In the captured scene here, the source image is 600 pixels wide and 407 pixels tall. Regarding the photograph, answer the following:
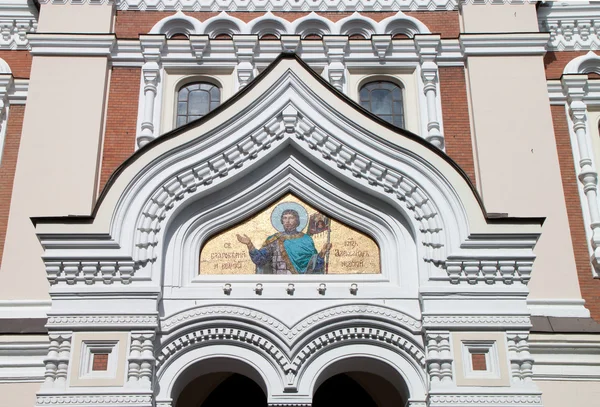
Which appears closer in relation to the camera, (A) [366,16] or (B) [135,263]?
(B) [135,263]

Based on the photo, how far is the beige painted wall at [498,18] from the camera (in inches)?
467

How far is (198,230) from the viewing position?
945 cm

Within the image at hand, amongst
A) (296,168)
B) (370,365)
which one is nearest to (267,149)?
(296,168)

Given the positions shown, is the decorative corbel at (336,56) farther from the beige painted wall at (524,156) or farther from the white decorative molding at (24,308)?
the white decorative molding at (24,308)

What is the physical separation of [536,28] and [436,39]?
1370 mm

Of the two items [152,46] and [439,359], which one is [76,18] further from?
[439,359]

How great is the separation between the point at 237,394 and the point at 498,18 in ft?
20.1

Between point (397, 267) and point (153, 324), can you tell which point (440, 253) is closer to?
point (397, 267)

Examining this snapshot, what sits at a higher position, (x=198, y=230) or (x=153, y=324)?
(x=198, y=230)

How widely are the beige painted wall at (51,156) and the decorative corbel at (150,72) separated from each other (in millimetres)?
534

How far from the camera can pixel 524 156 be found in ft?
35.5

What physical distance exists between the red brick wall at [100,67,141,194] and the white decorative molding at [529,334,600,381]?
212 inches

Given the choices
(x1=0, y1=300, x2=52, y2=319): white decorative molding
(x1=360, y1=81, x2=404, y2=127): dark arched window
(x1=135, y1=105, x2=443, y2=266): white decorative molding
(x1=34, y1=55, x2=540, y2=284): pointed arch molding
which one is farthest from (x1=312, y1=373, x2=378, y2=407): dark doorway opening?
(x1=0, y1=300, x2=52, y2=319): white decorative molding

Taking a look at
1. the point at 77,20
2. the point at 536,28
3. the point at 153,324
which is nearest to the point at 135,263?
the point at 153,324
